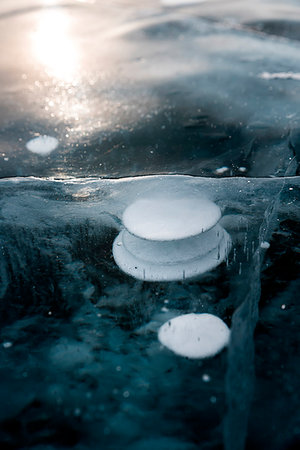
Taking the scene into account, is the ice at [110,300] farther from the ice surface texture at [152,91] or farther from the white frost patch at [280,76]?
the white frost patch at [280,76]

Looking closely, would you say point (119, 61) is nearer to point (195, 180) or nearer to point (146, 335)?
point (195, 180)

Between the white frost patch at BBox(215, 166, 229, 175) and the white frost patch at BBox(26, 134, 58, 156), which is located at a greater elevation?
the white frost patch at BBox(26, 134, 58, 156)

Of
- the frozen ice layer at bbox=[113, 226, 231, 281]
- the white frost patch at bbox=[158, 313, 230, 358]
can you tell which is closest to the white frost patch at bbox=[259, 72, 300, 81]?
the frozen ice layer at bbox=[113, 226, 231, 281]

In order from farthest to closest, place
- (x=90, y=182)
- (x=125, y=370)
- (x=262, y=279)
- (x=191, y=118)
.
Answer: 1. (x=191, y=118)
2. (x=90, y=182)
3. (x=262, y=279)
4. (x=125, y=370)

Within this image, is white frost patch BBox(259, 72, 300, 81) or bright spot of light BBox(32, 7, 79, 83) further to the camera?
bright spot of light BBox(32, 7, 79, 83)

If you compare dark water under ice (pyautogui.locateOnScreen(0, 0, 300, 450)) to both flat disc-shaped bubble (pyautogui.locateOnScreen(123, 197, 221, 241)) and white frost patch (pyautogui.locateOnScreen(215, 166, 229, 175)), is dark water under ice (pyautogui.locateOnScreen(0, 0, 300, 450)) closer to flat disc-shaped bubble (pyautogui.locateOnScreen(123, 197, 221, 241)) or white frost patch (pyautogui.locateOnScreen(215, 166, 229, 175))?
white frost patch (pyautogui.locateOnScreen(215, 166, 229, 175))

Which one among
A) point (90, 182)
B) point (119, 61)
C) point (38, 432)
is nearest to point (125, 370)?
point (38, 432)
